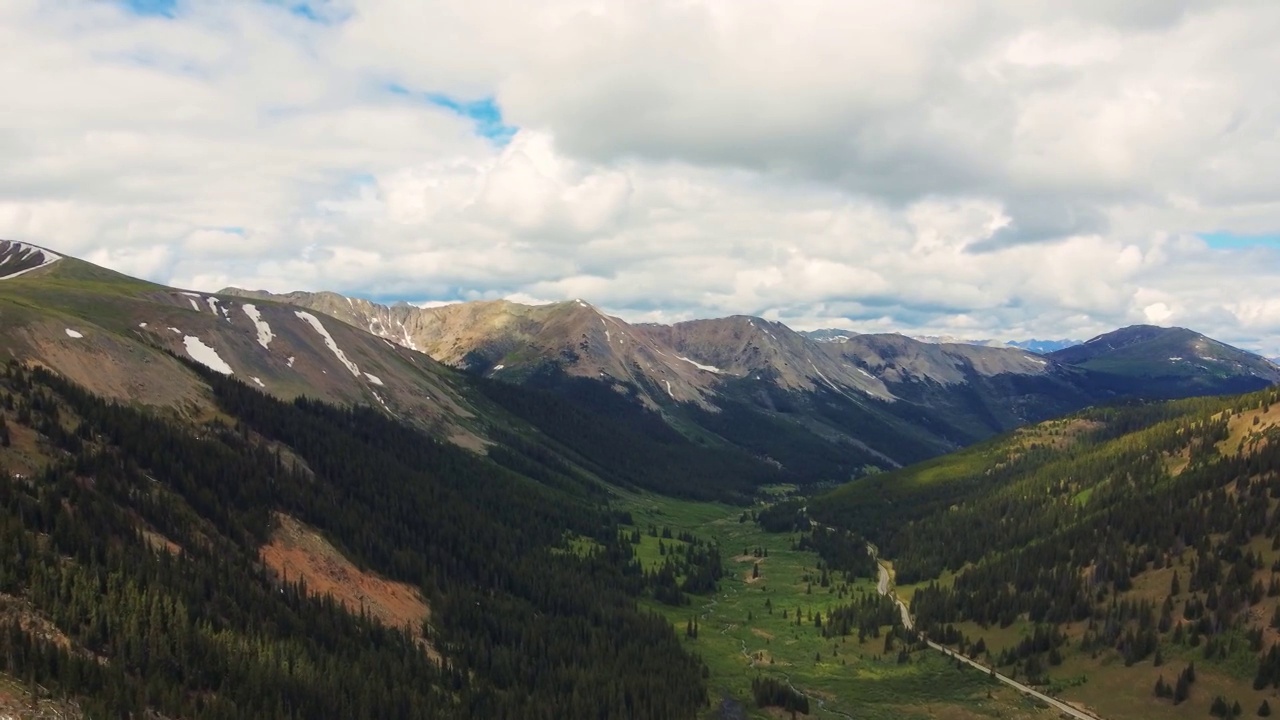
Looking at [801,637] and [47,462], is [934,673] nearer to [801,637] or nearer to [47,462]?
[801,637]

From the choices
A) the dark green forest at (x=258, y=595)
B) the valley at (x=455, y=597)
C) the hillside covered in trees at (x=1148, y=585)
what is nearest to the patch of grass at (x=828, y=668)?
the valley at (x=455, y=597)

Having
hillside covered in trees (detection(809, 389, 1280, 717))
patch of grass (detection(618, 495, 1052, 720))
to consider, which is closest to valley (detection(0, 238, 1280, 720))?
hillside covered in trees (detection(809, 389, 1280, 717))

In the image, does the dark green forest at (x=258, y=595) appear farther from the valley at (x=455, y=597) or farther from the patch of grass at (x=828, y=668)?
the patch of grass at (x=828, y=668)

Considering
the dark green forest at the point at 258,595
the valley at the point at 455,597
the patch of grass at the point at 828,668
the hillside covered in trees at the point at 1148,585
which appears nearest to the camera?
the dark green forest at the point at 258,595

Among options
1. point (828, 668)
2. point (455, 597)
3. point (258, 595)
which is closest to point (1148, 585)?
point (828, 668)

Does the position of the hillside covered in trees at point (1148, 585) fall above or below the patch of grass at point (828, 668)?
above

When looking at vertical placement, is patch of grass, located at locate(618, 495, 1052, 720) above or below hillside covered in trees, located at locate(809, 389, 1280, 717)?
below

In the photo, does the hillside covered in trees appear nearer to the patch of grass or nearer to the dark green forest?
the patch of grass

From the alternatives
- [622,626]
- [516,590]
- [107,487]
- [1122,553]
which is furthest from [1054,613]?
[107,487]
